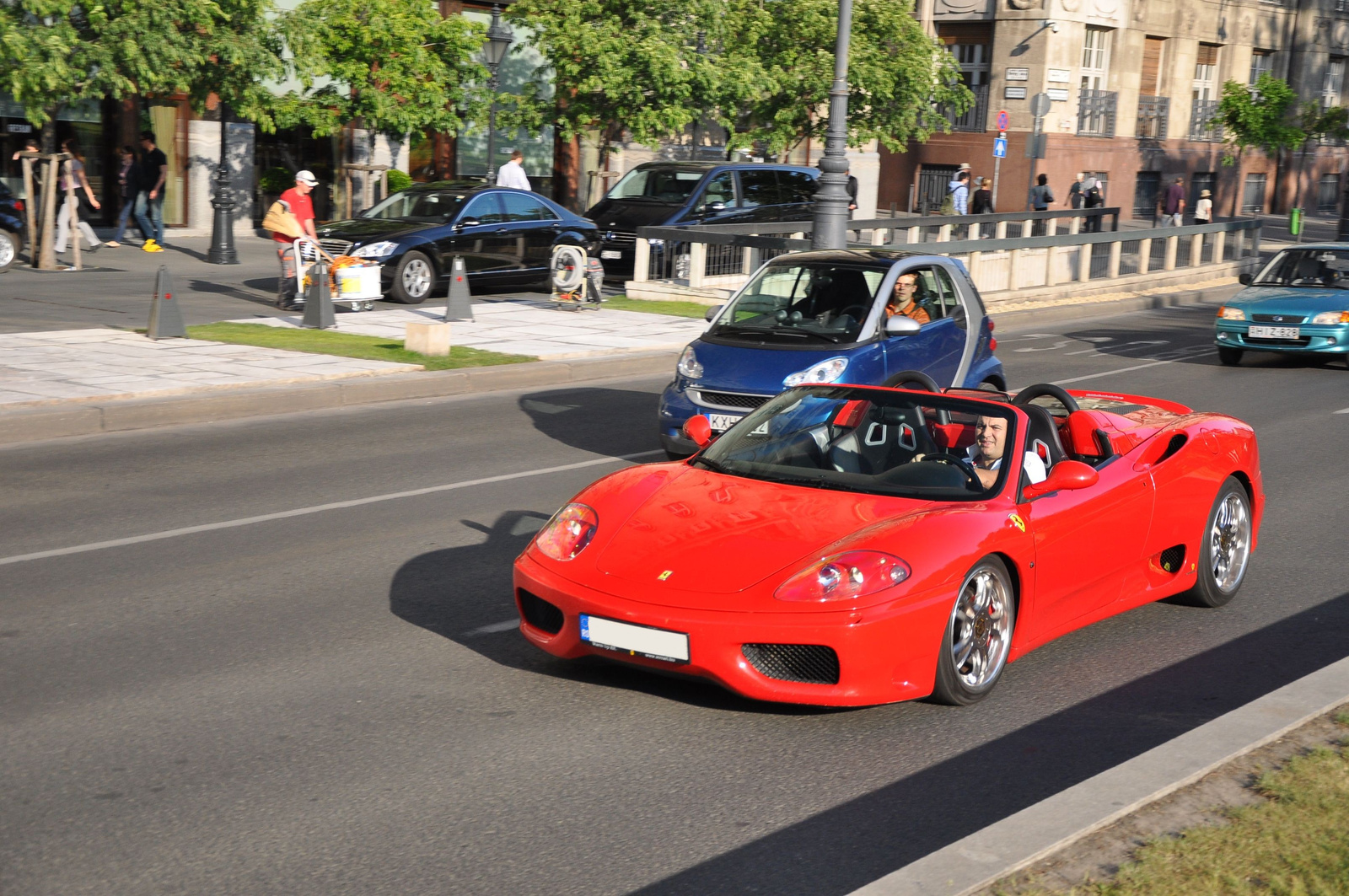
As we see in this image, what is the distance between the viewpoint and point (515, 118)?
30.6 metres

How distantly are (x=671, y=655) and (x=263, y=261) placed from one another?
888 inches

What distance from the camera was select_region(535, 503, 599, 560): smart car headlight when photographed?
6109 millimetres

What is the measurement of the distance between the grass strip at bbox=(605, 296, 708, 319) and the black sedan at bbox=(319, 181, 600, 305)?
116 cm

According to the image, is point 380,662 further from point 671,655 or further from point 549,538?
point 671,655

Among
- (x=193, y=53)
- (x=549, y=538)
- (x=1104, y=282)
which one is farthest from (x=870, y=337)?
(x=1104, y=282)

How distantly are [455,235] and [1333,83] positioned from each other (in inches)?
2178

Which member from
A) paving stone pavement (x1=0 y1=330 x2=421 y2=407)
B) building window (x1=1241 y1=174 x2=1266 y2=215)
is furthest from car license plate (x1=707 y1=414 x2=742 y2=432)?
building window (x1=1241 y1=174 x2=1266 y2=215)

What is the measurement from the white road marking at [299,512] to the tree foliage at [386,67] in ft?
60.8

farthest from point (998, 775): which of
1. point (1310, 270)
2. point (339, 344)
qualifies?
point (1310, 270)

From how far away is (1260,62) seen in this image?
202ft

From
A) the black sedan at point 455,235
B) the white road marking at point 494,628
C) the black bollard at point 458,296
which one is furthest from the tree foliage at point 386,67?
the white road marking at point 494,628

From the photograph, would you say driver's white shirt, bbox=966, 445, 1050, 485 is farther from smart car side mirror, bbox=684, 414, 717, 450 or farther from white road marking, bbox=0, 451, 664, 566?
white road marking, bbox=0, 451, 664, 566

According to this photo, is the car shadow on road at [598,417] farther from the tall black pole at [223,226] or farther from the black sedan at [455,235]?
the tall black pole at [223,226]

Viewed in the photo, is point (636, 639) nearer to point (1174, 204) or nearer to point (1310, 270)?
point (1310, 270)
